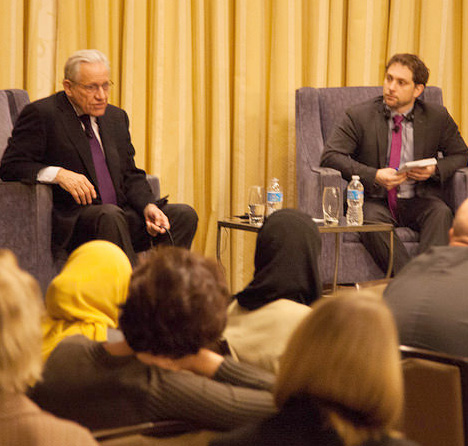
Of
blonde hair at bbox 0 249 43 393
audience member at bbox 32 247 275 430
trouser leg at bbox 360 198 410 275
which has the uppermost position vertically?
blonde hair at bbox 0 249 43 393

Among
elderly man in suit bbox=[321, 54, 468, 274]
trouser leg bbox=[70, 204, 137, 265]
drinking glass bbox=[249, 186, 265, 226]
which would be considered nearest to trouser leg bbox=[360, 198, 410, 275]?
elderly man in suit bbox=[321, 54, 468, 274]

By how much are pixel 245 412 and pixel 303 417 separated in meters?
0.20

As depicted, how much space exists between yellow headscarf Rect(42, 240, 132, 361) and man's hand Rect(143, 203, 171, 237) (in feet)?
5.08

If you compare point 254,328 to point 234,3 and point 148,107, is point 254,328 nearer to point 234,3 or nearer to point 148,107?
point 148,107

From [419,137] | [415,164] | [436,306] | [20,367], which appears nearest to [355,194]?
[415,164]

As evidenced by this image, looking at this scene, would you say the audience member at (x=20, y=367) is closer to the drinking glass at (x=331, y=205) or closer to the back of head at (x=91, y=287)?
the back of head at (x=91, y=287)

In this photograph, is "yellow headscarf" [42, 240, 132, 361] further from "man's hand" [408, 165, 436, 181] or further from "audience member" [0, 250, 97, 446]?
"man's hand" [408, 165, 436, 181]

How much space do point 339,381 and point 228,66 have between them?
140 inches

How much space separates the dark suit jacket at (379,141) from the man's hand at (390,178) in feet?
0.35

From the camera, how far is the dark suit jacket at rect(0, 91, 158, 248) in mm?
2961

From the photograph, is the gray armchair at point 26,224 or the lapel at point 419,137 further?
the lapel at point 419,137

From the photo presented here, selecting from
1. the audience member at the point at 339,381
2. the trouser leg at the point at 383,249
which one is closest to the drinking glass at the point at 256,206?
the trouser leg at the point at 383,249

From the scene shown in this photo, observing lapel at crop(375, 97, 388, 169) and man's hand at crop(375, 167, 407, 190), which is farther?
lapel at crop(375, 97, 388, 169)

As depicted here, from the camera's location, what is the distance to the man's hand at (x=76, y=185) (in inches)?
115
